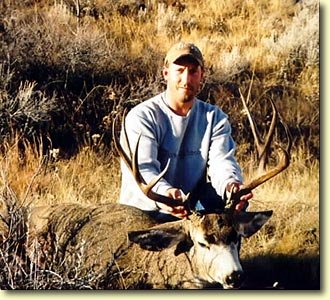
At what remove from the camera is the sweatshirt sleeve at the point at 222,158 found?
4762 millimetres

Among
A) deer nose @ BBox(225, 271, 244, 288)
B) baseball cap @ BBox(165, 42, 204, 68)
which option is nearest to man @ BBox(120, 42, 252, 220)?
baseball cap @ BBox(165, 42, 204, 68)

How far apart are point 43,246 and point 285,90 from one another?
138cm

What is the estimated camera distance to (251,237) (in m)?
4.73

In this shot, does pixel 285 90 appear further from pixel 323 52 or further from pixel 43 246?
pixel 43 246

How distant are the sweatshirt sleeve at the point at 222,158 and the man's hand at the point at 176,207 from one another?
192 millimetres

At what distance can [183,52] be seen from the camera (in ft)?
15.9

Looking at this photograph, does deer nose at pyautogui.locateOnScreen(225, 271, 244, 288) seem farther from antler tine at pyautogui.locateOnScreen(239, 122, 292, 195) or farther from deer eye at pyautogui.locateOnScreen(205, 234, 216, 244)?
antler tine at pyautogui.locateOnScreen(239, 122, 292, 195)

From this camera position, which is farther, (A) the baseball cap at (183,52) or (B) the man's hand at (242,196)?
(A) the baseball cap at (183,52)

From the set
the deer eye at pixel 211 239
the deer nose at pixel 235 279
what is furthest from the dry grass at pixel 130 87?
the deer eye at pixel 211 239

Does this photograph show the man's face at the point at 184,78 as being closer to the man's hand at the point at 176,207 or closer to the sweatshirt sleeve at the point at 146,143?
the sweatshirt sleeve at the point at 146,143

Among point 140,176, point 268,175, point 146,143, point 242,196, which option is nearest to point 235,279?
point 242,196

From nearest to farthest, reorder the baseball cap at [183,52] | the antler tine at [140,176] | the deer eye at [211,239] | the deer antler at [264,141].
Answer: the deer eye at [211,239] < the antler tine at [140,176] < the deer antler at [264,141] < the baseball cap at [183,52]

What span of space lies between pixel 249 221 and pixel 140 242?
515mm

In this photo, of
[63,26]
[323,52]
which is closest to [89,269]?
[63,26]
